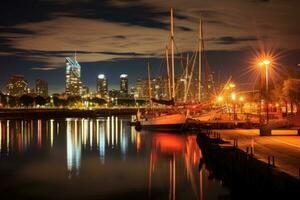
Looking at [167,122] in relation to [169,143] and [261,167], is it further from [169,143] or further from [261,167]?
[261,167]

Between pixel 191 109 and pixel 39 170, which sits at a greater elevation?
pixel 191 109

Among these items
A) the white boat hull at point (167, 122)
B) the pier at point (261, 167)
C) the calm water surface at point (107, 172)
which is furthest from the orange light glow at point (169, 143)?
the pier at point (261, 167)

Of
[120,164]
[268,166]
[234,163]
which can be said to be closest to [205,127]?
[120,164]

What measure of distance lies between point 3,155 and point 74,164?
43.9 ft

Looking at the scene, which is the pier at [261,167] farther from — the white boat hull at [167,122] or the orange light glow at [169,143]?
the white boat hull at [167,122]

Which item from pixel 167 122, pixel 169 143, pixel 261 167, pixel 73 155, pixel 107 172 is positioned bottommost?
pixel 107 172

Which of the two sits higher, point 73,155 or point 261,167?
point 261,167

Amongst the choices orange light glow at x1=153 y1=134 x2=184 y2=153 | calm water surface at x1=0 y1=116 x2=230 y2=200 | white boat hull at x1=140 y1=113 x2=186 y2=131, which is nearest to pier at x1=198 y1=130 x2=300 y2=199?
calm water surface at x1=0 y1=116 x2=230 y2=200

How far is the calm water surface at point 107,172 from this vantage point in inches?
1248

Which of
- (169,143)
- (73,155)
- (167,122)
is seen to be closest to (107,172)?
(73,155)

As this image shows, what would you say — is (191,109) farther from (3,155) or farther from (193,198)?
(193,198)

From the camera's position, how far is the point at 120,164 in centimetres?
4603

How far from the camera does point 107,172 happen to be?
41.1 m

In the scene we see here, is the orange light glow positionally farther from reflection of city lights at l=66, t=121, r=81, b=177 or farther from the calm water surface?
reflection of city lights at l=66, t=121, r=81, b=177
